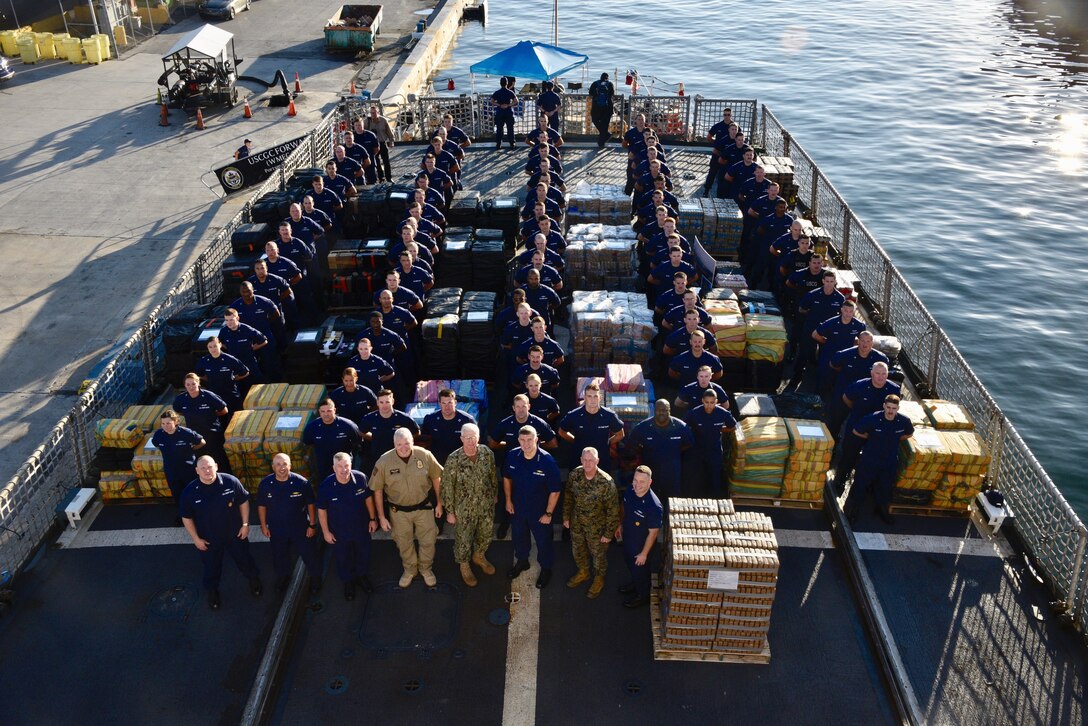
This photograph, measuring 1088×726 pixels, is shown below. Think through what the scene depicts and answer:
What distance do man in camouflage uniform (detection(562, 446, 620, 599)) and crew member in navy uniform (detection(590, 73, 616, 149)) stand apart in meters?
15.7

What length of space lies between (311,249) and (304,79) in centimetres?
2240

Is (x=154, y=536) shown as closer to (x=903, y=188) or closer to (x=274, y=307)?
(x=274, y=307)

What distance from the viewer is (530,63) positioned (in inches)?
977

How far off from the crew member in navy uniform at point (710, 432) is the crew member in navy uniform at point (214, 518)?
5249 millimetres

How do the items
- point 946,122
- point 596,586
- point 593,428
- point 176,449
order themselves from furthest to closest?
point 946,122
point 593,428
point 176,449
point 596,586

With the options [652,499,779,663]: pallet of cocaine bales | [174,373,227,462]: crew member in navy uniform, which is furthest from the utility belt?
[174,373,227,462]: crew member in navy uniform

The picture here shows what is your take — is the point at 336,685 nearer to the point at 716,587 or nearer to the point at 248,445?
the point at 248,445

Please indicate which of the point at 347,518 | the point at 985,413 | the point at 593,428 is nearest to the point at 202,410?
the point at 347,518

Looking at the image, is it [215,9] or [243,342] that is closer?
[243,342]

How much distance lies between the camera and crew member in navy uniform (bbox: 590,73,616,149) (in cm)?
2325

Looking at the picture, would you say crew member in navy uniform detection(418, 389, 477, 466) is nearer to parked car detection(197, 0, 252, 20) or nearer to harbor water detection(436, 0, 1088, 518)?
harbor water detection(436, 0, 1088, 518)

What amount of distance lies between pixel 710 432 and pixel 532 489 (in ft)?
8.21

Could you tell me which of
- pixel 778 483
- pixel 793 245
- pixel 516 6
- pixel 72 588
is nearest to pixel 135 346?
pixel 72 588

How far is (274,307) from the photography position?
1397 cm
